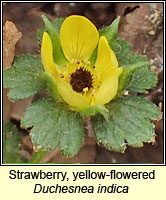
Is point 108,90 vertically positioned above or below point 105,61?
below

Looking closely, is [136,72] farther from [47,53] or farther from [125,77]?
[47,53]

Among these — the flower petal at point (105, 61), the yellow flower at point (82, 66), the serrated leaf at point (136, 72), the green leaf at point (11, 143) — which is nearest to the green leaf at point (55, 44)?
the yellow flower at point (82, 66)

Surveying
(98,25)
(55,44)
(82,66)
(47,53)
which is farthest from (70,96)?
(98,25)

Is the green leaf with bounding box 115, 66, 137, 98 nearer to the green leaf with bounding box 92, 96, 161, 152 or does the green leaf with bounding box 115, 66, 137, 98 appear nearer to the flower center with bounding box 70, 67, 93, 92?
the green leaf with bounding box 92, 96, 161, 152

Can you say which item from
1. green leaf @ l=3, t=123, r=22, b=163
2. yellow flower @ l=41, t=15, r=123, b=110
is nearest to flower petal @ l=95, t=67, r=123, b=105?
yellow flower @ l=41, t=15, r=123, b=110

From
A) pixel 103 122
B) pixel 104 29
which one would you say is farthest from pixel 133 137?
pixel 104 29

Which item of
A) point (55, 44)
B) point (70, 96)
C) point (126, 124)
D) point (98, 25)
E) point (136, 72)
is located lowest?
point (126, 124)
